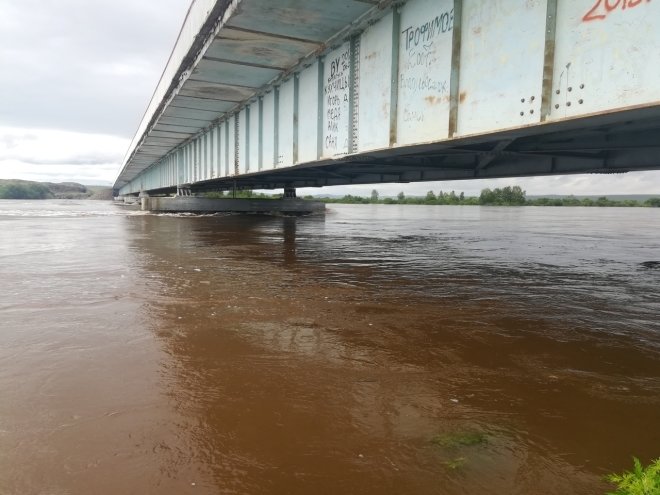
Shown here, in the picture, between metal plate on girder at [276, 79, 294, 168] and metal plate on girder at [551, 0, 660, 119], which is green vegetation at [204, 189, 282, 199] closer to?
metal plate on girder at [276, 79, 294, 168]

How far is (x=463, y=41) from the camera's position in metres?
6.58

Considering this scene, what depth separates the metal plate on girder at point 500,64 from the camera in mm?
5422

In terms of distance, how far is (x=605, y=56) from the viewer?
4590 millimetres

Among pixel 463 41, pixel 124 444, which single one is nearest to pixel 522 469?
pixel 124 444

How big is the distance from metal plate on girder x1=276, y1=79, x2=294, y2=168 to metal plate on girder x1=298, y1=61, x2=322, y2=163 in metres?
0.64

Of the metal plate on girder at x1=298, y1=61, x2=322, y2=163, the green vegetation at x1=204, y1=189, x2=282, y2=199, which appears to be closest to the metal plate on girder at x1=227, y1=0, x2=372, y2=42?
the metal plate on girder at x1=298, y1=61, x2=322, y2=163

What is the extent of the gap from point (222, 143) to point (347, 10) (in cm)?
1352

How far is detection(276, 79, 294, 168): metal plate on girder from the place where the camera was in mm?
13188

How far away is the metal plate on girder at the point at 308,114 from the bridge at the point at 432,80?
0.05 metres

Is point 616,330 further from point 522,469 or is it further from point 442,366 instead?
point 522,469

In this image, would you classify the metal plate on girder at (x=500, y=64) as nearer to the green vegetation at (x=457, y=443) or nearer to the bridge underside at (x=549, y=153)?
the bridge underside at (x=549, y=153)

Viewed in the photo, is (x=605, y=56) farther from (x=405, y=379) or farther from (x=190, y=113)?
(x=190, y=113)

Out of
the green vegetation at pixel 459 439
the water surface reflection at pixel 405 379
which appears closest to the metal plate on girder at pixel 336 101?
the water surface reflection at pixel 405 379

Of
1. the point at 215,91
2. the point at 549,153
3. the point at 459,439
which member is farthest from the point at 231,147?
the point at 459,439
